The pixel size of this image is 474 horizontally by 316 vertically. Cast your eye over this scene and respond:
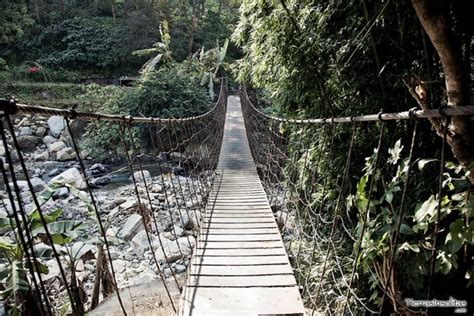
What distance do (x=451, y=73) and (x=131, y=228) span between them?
3042 mm

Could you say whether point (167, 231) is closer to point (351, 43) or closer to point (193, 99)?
point (351, 43)

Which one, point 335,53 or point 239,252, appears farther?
point 239,252

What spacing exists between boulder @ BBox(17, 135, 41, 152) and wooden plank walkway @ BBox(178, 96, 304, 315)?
19.3 feet

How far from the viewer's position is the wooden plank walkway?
1.24 metres

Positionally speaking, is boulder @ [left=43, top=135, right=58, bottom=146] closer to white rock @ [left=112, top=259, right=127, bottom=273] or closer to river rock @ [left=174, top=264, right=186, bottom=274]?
white rock @ [left=112, top=259, right=127, bottom=273]

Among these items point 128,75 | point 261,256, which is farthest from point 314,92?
point 128,75

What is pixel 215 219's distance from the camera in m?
2.16

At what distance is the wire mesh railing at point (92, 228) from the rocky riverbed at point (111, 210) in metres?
0.01

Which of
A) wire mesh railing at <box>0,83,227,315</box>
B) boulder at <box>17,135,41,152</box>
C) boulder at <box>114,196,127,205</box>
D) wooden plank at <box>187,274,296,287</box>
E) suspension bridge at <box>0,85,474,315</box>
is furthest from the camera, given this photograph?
boulder at <box>17,135,41,152</box>

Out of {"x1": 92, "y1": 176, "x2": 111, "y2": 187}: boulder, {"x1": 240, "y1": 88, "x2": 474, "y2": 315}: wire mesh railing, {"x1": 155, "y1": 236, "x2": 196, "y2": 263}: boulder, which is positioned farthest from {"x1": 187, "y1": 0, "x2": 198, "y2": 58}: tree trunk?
{"x1": 240, "y1": 88, "x2": 474, "y2": 315}: wire mesh railing

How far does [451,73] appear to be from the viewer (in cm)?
77

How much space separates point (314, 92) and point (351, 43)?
0.44 m

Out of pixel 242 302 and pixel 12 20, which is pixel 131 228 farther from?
pixel 12 20

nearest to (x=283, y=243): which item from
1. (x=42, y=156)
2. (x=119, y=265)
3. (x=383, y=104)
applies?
(x=383, y=104)
